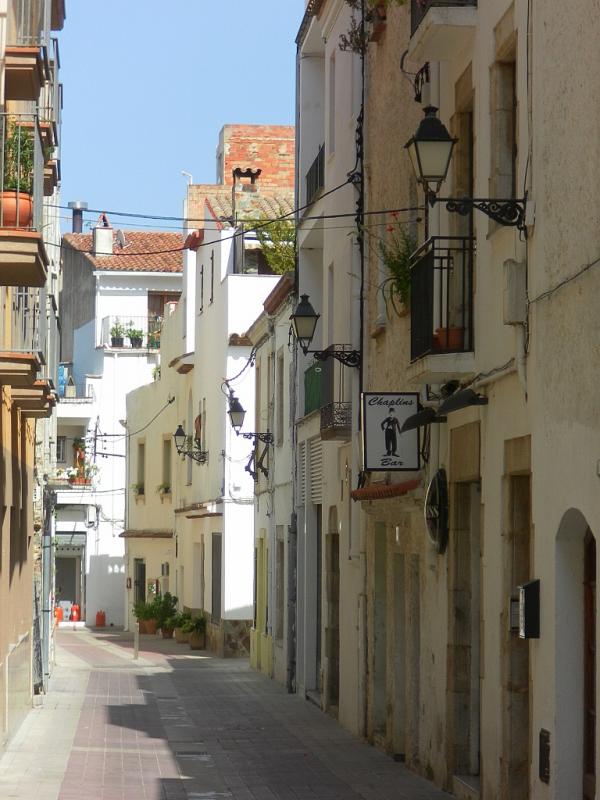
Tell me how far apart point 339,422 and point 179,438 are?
23831 millimetres

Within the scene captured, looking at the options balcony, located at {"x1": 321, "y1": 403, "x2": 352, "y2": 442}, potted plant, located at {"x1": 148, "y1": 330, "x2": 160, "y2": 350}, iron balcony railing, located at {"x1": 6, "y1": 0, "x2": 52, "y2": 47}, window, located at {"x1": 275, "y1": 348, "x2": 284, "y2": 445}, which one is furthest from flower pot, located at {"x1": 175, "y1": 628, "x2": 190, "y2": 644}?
iron balcony railing, located at {"x1": 6, "y1": 0, "x2": 52, "y2": 47}

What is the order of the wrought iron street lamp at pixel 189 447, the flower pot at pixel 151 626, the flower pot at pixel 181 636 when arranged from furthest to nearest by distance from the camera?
the flower pot at pixel 151 626 < the flower pot at pixel 181 636 < the wrought iron street lamp at pixel 189 447

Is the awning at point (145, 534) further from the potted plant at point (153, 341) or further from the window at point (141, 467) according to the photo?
the potted plant at point (153, 341)

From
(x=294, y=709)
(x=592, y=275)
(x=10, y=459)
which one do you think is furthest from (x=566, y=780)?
(x=294, y=709)

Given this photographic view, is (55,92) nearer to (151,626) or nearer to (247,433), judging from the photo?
(247,433)

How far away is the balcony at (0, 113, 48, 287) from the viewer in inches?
474

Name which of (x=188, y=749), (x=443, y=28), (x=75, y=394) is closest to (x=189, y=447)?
(x=75, y=394)

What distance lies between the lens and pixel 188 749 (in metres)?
18.1

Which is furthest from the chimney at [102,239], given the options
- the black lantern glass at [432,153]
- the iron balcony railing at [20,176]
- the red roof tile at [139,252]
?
the black lantern glass at [432,153]

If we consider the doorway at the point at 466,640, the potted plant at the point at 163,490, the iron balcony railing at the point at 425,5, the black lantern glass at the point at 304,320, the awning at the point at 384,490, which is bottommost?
the doorway at the point at 466,640

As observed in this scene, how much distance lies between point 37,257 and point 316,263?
48.2 feet

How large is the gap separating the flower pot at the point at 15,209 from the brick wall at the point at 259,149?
29.9 m

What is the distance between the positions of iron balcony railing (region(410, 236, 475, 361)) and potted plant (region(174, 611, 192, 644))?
2677 centimetres

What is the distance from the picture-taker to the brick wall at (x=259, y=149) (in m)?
43.0
